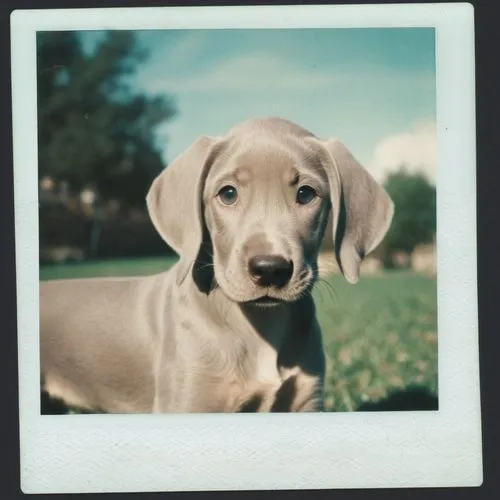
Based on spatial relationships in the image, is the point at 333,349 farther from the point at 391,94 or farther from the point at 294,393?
the point at 391,94

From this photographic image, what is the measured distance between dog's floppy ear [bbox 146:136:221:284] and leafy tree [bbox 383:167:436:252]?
1167 millimetres

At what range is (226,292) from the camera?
650 cm

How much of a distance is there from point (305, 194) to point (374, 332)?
1087mm

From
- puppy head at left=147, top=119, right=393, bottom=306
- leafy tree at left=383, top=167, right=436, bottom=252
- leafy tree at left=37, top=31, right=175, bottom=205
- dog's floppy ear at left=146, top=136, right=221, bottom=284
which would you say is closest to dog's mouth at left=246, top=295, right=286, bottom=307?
puppy head at left=147, top=119, right=393, bottom=306

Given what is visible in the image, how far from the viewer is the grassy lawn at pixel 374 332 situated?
22.9 ft

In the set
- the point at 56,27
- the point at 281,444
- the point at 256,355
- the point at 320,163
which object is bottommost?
the point at 281,444

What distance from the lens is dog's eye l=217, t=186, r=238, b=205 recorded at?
259 inches

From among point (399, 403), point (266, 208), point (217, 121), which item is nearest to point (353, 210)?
point (266, 208)

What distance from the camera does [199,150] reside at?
22.0 feet

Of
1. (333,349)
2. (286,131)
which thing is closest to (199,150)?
(286,131)

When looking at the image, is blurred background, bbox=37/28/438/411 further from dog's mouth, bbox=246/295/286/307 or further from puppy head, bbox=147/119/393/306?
dog's mouth, bbox=246/295/286/307

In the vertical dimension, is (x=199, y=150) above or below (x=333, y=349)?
above

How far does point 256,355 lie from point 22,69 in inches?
88.8

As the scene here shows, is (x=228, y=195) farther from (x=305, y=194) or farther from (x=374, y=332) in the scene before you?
(x=374, y=332)
